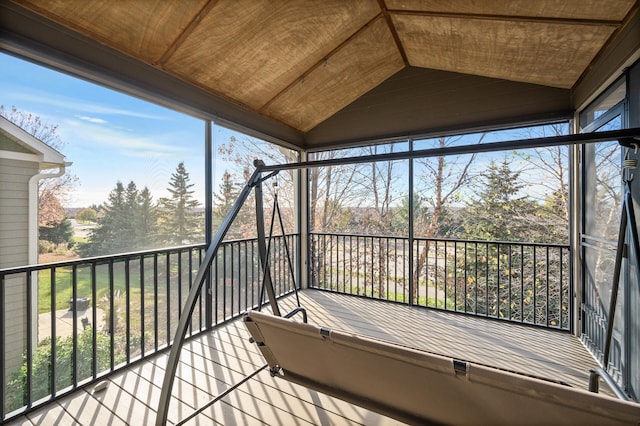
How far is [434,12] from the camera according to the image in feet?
7.22

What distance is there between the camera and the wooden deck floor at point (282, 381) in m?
1.65

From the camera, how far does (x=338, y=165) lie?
284 centimetres

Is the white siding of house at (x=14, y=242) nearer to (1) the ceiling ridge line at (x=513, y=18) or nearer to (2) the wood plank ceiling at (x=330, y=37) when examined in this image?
(2) the wood plank ceiling at (x=330, y=37)

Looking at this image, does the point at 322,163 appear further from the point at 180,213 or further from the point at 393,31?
the point at 393,31

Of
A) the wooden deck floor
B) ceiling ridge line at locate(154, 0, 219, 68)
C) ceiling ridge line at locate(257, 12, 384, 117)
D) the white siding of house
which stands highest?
ceiling ridge line at locate(257, 12, 384, 117)

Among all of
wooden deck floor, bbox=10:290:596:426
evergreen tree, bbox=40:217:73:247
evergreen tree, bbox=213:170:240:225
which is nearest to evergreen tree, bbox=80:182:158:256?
evergreen tree, bbox=40:217:73:247

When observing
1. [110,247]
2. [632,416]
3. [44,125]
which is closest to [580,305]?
[632,416]

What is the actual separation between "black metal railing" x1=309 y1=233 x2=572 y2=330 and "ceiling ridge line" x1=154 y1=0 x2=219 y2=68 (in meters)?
2.90

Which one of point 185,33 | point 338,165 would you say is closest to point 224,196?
point 338,165

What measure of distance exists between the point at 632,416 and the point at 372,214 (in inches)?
156

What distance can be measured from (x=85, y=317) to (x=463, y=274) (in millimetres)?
4204

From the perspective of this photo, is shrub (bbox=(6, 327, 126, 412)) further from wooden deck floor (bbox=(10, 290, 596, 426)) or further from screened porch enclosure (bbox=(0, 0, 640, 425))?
wooden deck floor (bbox=(10, 290, 596, 426))

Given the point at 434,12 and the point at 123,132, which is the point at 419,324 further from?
the point at 123,132

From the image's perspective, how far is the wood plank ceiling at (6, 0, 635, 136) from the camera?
1.79m
